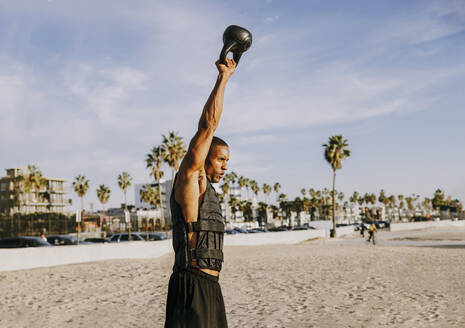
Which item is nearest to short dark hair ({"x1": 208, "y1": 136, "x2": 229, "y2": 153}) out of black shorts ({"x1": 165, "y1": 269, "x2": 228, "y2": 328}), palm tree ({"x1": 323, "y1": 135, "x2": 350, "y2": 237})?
black shorts ({"x1": 165, "y1": 269, "x2": 228, "y2": 328})

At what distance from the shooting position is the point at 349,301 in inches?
387

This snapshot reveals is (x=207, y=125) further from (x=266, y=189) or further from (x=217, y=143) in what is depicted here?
(x=266, y=189)

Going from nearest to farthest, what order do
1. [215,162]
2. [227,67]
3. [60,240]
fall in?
[227,67] < [215,162] < [60,240]

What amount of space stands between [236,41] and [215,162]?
2.46ft

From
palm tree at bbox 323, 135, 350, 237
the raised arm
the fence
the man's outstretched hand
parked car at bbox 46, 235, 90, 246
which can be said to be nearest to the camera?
the raised arm

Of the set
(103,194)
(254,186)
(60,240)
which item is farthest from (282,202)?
(60,240)

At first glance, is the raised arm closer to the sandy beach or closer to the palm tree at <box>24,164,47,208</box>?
the sandy beach

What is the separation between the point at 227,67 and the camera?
2.64 m

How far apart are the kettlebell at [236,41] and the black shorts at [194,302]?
1.29 m

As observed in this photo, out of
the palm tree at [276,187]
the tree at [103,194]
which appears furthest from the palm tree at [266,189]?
the tree at [103,194]

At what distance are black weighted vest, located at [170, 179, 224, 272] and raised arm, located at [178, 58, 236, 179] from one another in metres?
0.28

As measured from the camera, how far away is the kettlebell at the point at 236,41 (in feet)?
8.88

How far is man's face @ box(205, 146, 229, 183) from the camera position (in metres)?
2.97

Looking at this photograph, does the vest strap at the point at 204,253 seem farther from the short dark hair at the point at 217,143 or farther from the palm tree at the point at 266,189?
the palm tree at the point at 266,189
